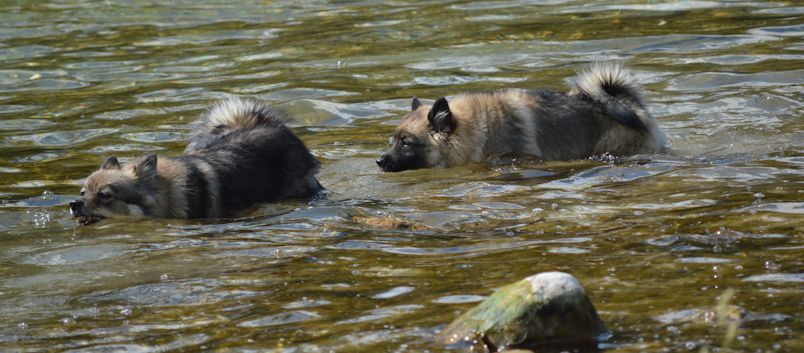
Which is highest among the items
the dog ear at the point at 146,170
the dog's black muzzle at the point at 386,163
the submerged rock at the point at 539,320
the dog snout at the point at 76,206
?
the submerged rock at the point at 539,320

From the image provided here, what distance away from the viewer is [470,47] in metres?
13.8

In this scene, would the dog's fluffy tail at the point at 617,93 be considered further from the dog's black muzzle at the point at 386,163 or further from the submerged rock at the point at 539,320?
the submerged rock at the point at 539,320

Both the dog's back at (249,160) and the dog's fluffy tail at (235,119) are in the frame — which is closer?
the dog's back at (249,160)

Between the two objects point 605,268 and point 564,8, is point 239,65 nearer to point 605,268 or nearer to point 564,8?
point 564,8

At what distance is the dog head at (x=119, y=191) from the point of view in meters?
7.84

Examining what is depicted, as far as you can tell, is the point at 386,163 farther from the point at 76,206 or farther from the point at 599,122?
the point at 76,206

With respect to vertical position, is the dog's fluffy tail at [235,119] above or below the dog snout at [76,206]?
above

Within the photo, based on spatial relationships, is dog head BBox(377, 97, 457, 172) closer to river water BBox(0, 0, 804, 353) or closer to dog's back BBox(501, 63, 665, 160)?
river water BBox(0, 0, 804, 353)

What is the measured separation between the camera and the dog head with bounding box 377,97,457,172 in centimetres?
945

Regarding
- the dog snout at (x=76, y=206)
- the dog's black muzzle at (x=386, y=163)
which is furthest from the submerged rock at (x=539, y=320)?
the dog's black muzzle at (x=386, y=163)

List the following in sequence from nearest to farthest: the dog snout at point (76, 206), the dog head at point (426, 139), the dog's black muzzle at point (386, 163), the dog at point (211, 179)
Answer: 1. the dog snout at point (76, 206)
2. the dog at point (211, 179)
3. the dog's black muzzle at point (386, 163)
4. the dog head at point (426, 139)

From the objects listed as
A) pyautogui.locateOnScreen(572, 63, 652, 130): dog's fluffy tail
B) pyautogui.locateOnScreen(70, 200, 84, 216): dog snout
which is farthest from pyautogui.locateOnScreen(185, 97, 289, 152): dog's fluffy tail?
pyautogui.locateOnScreen(572, 63, 652, 130): dog's fluffy tail

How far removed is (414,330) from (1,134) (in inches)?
278

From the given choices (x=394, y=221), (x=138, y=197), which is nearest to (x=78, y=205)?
(x=138, y=197)
